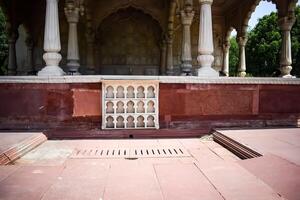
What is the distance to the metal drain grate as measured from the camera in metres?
4.14

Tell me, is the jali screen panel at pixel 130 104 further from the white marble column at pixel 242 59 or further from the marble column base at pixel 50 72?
the white marble column at pixel 242 59

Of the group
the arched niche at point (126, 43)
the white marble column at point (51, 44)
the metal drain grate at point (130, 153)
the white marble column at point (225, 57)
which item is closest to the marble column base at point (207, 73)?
the metal drain grate at point (130, 153)

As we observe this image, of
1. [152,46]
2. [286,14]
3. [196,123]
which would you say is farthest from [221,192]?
[152,46]

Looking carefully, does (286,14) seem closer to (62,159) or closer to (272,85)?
(272,85)

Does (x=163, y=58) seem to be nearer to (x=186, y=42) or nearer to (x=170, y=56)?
(x=170, y=56)

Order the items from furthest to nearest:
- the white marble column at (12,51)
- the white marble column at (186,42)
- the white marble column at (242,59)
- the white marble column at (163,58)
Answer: the white marble column at (242,59) → the white marble column at (163,58) → the white marble column at (12,51) → the white marble column at (186,42)

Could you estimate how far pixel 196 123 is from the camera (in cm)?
583

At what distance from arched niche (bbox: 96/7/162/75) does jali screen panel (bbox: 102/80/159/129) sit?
275 inches

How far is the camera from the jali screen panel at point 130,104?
18.2 feet

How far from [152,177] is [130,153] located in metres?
1.20

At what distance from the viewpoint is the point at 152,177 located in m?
3.16

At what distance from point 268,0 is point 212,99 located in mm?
5418

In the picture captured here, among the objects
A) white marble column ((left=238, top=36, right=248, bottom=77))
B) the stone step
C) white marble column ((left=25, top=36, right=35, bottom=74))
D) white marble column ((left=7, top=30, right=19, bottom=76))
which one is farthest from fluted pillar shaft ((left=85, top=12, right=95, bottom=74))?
the stone step

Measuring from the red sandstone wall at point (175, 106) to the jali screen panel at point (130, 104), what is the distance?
137mm
